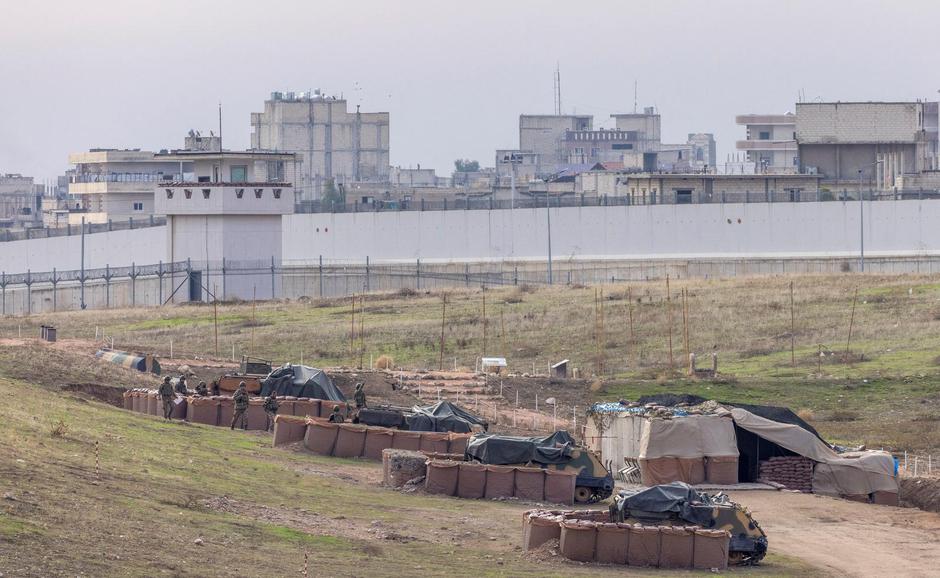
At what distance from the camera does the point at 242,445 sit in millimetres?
36469

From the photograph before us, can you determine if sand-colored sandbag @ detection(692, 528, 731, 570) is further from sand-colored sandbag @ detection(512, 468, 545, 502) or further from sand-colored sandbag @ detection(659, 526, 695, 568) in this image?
sand-colored sandbag @ detection(512, 468, 545, 502)

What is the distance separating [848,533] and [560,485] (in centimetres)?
525

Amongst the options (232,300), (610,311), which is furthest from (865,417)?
(232,300)

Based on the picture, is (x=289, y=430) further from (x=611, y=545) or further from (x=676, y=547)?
(x=676, y=547)

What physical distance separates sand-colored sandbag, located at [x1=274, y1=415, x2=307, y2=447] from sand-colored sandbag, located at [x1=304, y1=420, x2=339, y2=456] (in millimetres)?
495

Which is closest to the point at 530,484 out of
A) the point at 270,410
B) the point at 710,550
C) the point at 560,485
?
the point at 560,485

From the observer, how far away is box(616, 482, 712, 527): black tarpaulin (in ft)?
84.4

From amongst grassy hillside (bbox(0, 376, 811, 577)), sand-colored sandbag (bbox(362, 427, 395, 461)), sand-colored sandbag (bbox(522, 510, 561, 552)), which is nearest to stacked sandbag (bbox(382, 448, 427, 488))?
grassy hillside (bbox(0, 376, 811, 577))

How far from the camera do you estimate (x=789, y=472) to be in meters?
36.5

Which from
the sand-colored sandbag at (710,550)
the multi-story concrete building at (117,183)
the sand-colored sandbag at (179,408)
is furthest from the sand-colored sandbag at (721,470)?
the multi-story concrete building at (117,183)

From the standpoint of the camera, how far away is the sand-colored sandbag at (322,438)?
3700 centimetres

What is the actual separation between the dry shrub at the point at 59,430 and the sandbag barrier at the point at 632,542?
797 centimetres

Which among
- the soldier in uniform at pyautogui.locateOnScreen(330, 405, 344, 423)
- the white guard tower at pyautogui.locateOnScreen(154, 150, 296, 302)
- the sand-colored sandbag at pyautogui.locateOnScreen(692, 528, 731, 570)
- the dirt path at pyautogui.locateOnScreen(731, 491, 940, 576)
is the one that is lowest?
the dirt path at pyautogui.locateOnScreen(731, 491, 940, 576)

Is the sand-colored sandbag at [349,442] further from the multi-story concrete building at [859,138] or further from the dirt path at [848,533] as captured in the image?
the multi-story concrete building at [859,138]
